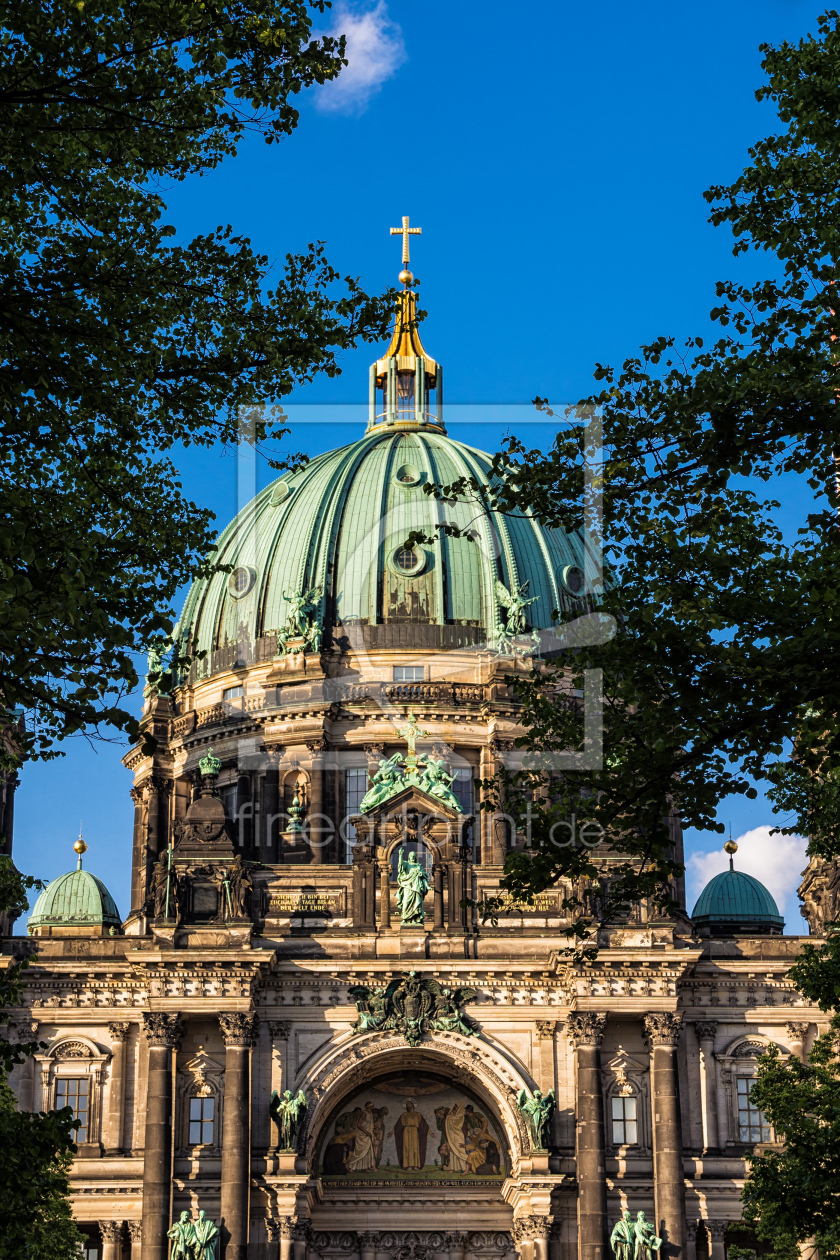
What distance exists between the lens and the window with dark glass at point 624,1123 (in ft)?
201

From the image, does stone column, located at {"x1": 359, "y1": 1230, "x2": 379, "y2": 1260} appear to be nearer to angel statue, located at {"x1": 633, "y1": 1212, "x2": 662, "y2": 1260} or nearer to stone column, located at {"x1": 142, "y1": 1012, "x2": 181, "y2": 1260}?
stone column, located at {"x1": 142, "y1": 1012, "x2": 181, "y2": 1260}

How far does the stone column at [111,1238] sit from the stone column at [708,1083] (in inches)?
732

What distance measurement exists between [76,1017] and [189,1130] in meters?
5.45

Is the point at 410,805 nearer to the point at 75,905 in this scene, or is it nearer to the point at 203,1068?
the point at 203,1068

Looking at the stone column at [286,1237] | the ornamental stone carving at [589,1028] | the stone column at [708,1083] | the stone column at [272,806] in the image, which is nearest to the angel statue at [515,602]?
the stone column at [272,806]

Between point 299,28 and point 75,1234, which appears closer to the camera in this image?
point 299,28

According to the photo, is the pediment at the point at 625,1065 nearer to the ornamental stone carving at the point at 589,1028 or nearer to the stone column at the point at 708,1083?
the ornamental stone carving at the point at 589,1028

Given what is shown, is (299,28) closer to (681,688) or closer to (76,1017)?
(681,688)

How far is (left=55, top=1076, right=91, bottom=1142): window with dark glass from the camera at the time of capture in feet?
204

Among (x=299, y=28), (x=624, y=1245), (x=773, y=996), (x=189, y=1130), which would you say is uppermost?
(x=299, y=28)

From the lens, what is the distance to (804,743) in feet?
92.1

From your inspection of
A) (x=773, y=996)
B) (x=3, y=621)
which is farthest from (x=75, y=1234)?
(x=3, y=621)

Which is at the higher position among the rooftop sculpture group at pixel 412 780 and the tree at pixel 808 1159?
the rooftop sculpture group at pixel 412 780

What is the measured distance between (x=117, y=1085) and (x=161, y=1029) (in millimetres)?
3244
